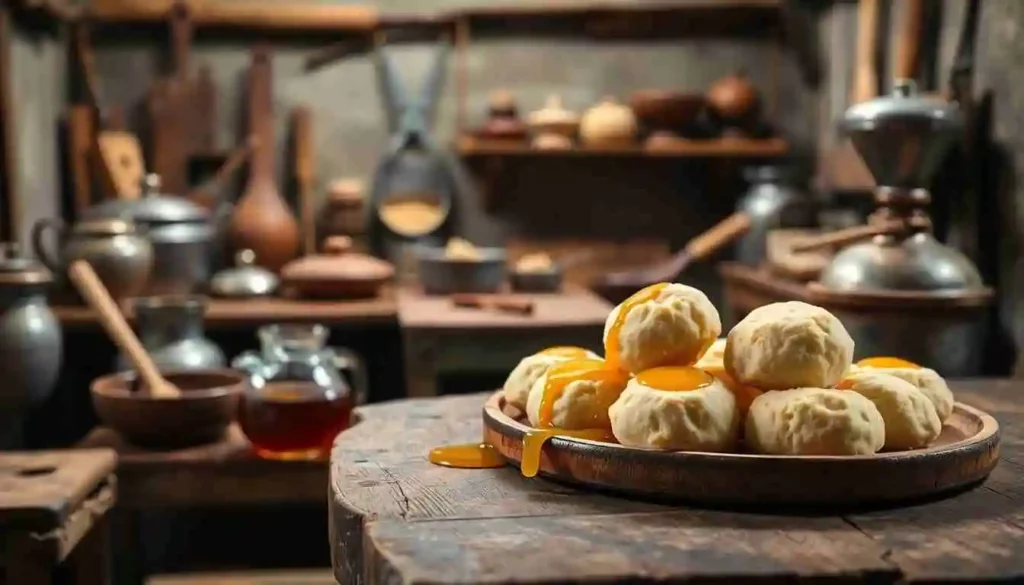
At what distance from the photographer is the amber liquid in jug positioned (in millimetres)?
2293

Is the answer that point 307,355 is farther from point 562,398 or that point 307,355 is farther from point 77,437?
point 77,437

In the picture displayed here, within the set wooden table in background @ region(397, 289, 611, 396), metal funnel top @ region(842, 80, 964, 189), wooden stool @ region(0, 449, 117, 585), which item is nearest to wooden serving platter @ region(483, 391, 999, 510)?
wooden stool @ region(0, 449, 117, 585)

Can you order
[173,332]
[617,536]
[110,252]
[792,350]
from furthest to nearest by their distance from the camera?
1. [110,252]
2. [173,332]
3. [792,350]
4. [617,536]

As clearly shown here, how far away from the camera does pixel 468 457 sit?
1303 mm

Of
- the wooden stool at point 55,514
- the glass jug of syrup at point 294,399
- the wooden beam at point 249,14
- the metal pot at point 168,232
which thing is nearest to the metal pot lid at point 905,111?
the glass jug of syrup at point 294,399

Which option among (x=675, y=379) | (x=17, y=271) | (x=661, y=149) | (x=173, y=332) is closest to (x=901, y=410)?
(x=675, y=379)

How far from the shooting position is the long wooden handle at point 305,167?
418 centimetres

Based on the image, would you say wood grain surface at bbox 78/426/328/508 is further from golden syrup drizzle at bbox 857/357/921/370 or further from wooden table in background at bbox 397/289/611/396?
golden syrup drizzle at bbox 857/357/921/370

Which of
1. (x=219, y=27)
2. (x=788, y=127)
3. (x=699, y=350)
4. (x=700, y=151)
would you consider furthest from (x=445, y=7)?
(x=699, y=350)

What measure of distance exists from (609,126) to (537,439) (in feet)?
9.55

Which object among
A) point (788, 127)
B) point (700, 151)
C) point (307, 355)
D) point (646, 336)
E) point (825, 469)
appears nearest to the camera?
point (825, 469)

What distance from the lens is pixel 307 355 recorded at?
2.43 metres

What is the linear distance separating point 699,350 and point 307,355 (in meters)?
1.36

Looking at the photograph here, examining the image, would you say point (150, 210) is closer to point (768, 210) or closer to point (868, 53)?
point (768, 210)
